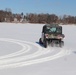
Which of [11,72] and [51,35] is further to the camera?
[51,35]

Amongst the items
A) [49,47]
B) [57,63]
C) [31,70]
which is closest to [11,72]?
[31,70]

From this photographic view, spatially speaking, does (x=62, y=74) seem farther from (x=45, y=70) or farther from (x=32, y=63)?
(x=32, y=63)

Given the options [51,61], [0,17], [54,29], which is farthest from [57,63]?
[0,17]

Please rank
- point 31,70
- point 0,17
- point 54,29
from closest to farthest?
point 31,70 → point 54,29 → point 0,17

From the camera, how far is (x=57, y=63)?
1009cm

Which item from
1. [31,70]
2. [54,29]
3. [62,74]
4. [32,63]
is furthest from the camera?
[54,29]

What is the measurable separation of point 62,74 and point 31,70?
117cm

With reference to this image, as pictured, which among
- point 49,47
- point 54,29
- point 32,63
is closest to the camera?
point 32,63

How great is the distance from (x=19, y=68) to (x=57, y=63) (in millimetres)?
1874

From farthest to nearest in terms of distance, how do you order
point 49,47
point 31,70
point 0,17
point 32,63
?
point 0,17 < point 49,47 < point 32,63 < point 31,70

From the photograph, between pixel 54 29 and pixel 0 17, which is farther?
pixel 0 17

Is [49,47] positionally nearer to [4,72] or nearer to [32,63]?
[32,63]

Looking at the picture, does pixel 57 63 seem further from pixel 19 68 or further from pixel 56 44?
pixel 56 44

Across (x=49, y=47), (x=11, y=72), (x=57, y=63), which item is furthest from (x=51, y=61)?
(x=49, y=47)
